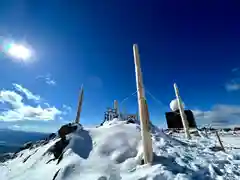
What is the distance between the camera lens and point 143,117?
7.61m

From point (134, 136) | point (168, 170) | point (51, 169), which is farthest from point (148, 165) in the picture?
point (51, 169)

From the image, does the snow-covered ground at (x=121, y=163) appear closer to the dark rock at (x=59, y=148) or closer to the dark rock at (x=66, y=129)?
the dark rock at (x=59, y=148)

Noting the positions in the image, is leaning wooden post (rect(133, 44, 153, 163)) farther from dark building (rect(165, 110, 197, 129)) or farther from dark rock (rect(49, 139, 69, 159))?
dark building (rect(165, 110, 197, 129))

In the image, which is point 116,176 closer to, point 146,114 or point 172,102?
point 146,114

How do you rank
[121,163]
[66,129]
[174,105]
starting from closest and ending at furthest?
[121,163] → [66,129] → [174,105]

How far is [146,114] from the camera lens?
7773 millimetres

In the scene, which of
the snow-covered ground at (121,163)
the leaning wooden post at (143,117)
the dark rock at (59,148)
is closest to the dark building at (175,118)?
the snow-covered ground at (121,163)

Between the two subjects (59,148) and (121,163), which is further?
(59,148)

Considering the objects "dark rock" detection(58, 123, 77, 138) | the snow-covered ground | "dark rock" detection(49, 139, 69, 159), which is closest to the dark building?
the snow-covered ground

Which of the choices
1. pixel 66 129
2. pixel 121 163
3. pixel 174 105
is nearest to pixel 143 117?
pixel 121 163

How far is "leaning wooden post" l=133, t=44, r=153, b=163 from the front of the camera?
283 inches

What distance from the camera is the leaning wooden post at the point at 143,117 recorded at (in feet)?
23.6

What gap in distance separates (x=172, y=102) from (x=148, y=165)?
993 inches

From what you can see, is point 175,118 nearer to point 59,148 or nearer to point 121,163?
point 59,148
